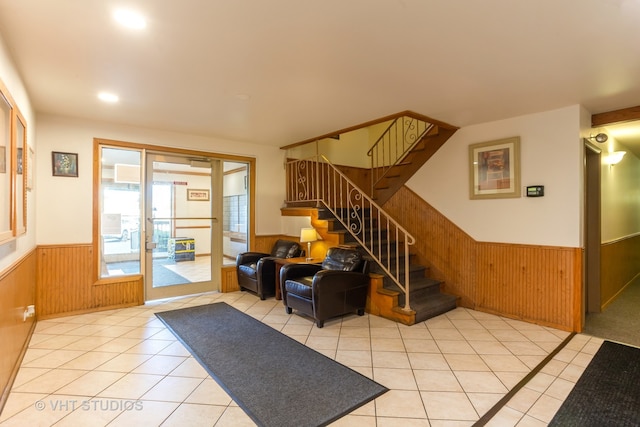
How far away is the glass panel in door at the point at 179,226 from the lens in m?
4.81

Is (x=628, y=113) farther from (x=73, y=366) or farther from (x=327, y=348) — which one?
(x=73, y=366)

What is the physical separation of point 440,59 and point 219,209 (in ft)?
13.2

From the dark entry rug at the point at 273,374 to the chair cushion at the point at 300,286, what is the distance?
525 millimetres

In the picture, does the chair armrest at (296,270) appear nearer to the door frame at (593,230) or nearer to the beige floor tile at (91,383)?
the beige floor tile at (91,383)

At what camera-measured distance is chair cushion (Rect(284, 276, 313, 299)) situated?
380cm

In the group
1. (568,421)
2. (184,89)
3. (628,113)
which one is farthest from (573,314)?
(184,89)

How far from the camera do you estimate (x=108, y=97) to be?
3.43m

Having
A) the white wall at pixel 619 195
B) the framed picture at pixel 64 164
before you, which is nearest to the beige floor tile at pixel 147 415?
the framed picture at pixel 64 164

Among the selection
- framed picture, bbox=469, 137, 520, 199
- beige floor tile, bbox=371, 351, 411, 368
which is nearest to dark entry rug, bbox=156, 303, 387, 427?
→ beige floor tile, bbox=371, 351, 411, 368

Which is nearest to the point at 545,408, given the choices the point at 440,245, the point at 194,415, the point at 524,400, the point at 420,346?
the point at 524,400

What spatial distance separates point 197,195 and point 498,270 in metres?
4.52

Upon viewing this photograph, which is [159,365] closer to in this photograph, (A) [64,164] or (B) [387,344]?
(B) [387,344]

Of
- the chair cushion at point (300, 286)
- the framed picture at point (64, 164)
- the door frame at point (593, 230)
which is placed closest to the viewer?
the chair cushion at point (300, 286)

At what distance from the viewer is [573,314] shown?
3572 millimetres
